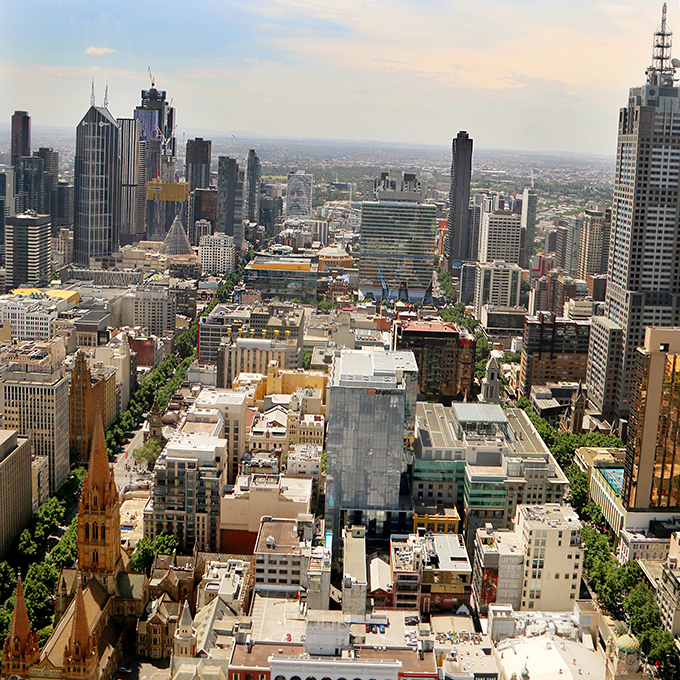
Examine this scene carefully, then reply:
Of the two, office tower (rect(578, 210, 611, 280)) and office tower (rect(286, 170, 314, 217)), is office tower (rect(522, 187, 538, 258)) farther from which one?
office tower (rect(286, 170, 314, 217))

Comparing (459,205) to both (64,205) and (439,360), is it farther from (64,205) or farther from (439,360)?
(439,360)

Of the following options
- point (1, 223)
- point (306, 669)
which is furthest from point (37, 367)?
point (1, 223)

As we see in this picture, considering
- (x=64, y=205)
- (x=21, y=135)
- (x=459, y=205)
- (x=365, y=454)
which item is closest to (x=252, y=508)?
(x=365, y=454)

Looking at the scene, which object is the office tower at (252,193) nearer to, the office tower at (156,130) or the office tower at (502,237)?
the office tower at (156,130)

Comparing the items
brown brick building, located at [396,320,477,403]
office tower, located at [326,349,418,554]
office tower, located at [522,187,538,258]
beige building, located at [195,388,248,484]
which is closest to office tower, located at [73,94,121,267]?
office tower, located at [522,187,538,258]

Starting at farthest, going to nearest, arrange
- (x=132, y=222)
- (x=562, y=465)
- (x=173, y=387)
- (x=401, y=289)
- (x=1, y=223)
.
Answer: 1. (x=132, y=222)
2. (x=1, y=223)
3. (x=401, y=289)
4. (x=173, y=387)
5. (x=562, y=465)

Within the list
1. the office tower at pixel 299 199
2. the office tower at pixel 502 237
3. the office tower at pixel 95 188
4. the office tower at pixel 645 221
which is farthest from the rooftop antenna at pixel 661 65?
the office tower at pixel 299 199

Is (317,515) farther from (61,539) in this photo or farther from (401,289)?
(401,289)
